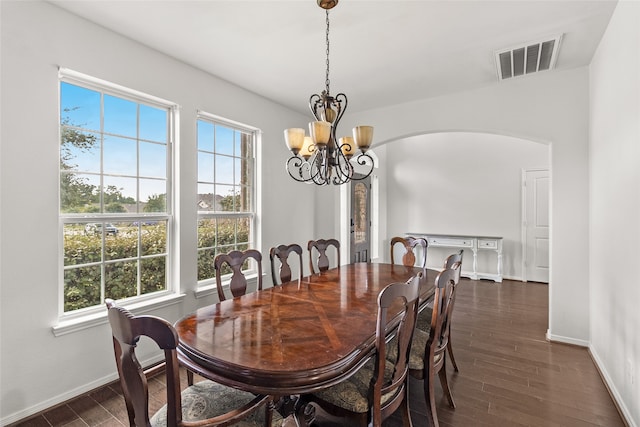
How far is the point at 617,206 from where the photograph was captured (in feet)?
7.55

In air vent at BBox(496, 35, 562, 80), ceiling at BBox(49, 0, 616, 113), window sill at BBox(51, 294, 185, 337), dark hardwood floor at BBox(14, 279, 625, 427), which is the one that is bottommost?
dark hardwood floor at BBox(14, 279, 625, 427)

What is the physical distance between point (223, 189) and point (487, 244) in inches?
200

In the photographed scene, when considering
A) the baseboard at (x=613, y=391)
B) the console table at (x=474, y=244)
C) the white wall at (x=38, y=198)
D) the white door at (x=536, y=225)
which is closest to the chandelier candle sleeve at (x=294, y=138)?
the white wall at (x=38, y=198)

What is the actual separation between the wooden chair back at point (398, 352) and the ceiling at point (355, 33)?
1977mm

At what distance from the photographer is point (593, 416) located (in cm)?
211

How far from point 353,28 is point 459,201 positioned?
5.07 meters

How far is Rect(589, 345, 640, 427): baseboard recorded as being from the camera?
2036 mm

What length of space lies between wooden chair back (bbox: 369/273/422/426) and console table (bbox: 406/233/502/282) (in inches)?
199

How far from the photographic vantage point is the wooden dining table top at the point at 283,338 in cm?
130

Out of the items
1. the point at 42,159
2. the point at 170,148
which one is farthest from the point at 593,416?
the point at 42,159

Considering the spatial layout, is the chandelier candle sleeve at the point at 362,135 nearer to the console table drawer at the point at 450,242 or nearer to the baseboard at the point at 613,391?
the baseboard at the point at 613,391

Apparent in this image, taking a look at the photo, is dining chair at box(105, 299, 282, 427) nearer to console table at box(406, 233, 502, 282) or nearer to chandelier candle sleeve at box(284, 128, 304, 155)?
chandelier candle sleeve at box(284, 128, 304, 155)

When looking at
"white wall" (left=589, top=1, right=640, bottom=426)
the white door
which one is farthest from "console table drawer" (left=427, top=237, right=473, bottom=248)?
"white wall" (left=589, top=1, right=640, bottom=426)

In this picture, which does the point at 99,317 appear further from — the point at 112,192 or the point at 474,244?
the point at 474,244
